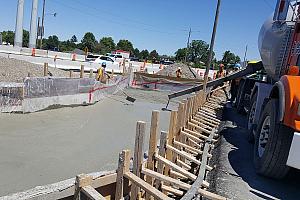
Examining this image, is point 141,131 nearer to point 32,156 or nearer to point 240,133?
point 32,156

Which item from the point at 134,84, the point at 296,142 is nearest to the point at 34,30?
the point at 134,84

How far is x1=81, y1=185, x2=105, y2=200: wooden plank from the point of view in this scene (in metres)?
3.30

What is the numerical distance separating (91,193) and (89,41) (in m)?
103

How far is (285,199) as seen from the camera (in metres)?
4.95

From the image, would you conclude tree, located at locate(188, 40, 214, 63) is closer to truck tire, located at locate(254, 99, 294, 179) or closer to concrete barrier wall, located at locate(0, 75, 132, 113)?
concrete barrier wall, located at locate(0, 75, 132, 113)

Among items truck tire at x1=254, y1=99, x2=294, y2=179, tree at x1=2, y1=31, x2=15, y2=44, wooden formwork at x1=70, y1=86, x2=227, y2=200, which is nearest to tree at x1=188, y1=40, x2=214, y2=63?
tree at x1=2, y1=31, x2=15, y2=44

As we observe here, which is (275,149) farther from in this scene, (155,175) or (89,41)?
(89,41)

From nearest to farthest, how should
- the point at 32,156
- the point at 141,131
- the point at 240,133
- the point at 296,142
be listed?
the point at 141,131 → the point at 296,142 → the point at 32,156 → the point at 240,133

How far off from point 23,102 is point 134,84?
1450cm

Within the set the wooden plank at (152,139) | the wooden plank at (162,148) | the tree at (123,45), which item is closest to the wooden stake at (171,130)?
the wooden plank at (162,148)

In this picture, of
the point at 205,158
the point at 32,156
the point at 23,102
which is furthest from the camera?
the point at 23,102

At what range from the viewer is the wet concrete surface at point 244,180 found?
4941 millimetres

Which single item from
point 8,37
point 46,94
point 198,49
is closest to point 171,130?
point 46,94

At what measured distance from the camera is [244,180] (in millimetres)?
5406
